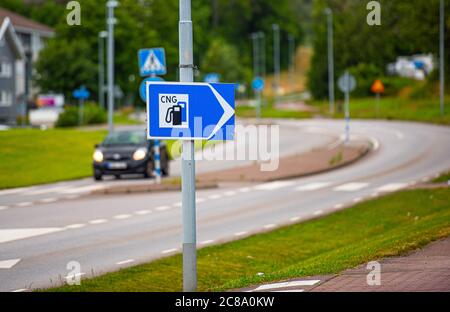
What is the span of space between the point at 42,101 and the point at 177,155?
66.9 meters

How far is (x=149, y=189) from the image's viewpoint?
3061 centimetres

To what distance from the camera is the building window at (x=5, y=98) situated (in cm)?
9662

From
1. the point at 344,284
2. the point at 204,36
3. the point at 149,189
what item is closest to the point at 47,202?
the point at 149,189

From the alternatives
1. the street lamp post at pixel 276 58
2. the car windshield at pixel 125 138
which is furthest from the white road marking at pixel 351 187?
the street lamp post at pixel 276 58

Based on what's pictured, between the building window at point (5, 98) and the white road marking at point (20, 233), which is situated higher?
the building window at point (5, 98)

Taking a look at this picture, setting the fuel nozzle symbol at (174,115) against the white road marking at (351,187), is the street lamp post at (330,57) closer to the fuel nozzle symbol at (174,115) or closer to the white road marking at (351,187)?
the white road marking at (351,187)

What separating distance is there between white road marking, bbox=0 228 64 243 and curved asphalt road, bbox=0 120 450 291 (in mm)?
17

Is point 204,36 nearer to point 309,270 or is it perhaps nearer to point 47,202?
point 47,202

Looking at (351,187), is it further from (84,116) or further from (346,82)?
(84,116)

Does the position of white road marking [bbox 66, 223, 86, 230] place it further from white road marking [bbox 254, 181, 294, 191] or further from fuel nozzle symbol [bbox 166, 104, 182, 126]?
fuel nozzle symbol [bbox 166, 104, 182, 126]

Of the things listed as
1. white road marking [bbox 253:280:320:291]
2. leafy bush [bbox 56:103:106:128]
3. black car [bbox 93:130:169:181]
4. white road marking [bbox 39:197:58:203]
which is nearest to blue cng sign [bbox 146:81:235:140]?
white road marking [bbox 253:280:320:291]

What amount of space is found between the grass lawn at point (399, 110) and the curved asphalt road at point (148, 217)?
1209 inches

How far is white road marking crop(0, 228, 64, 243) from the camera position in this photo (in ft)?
65.9

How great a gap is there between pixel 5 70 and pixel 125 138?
204 ft
